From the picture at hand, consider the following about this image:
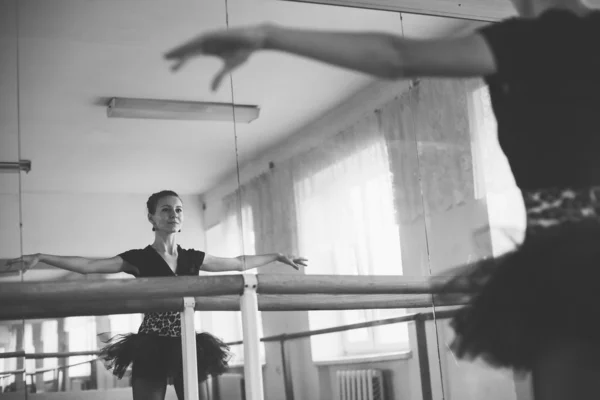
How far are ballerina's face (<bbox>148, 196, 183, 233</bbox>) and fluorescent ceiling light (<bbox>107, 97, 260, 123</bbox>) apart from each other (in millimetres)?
369

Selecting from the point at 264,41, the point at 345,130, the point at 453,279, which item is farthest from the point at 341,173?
the point at 264,41

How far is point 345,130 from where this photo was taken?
3633mm

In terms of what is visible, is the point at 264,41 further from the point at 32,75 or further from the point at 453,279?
the point at 32,75

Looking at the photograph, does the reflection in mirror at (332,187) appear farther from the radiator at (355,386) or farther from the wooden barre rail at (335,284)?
the wooden barre rail at (335,284)

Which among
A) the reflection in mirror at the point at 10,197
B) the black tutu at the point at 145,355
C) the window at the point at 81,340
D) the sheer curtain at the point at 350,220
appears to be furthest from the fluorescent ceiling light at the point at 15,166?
the sheer curtain at the point at 350,220

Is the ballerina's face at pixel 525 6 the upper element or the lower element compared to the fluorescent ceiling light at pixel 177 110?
lower

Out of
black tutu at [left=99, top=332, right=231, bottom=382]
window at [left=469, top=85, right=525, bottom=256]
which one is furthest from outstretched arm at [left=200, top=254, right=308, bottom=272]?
window at [left=469, top=85, right=525, bottom=256]

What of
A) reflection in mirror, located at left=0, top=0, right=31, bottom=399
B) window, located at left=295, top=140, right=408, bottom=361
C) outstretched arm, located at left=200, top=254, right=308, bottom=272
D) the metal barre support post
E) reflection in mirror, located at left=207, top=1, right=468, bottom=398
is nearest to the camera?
the metal barre support post

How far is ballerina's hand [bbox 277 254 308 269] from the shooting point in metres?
3.30

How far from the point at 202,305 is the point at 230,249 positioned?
20.2 inches

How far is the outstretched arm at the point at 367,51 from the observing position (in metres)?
0.91

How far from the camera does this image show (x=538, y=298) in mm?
944

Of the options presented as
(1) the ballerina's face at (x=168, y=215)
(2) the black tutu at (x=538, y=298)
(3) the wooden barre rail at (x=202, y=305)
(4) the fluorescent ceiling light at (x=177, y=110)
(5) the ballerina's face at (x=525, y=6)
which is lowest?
(2) the black tutu at (x=538, y=298)

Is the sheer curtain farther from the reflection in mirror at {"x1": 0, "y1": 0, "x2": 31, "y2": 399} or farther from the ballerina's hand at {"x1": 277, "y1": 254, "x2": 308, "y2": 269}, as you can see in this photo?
the reflection in mirror at {"x1": 0, "y1": 0, "x2": 31, "y2": 399}
